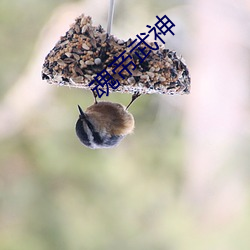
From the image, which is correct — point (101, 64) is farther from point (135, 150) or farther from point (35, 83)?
point (135, 150)

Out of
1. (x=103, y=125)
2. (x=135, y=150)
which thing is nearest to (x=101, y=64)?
(x=103, y=125)

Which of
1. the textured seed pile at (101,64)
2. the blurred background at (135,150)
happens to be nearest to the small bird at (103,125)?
the textured seed pile at (101,64)

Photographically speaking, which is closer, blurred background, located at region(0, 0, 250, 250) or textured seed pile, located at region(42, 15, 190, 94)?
textured seed pile, located at region(42, 15, 190, 94)

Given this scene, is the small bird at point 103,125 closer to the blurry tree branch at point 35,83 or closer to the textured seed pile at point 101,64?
the textured seed pile at point 101,64

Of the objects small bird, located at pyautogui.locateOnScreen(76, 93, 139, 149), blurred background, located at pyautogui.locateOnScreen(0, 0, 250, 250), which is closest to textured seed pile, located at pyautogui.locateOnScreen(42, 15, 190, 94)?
small bird, located at pyautogui.locateOnScreen(76, 93, 139, 149)

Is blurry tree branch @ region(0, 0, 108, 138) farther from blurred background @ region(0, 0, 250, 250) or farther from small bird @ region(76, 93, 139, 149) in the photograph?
small bird @ region(76, 93, 139, 149)

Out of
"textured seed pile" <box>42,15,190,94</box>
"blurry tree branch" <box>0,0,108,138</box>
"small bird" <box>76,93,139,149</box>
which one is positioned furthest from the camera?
"blurry tree branch" <box>0,0,108,138</box>

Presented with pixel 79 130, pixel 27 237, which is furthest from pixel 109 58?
pixel 27 237
